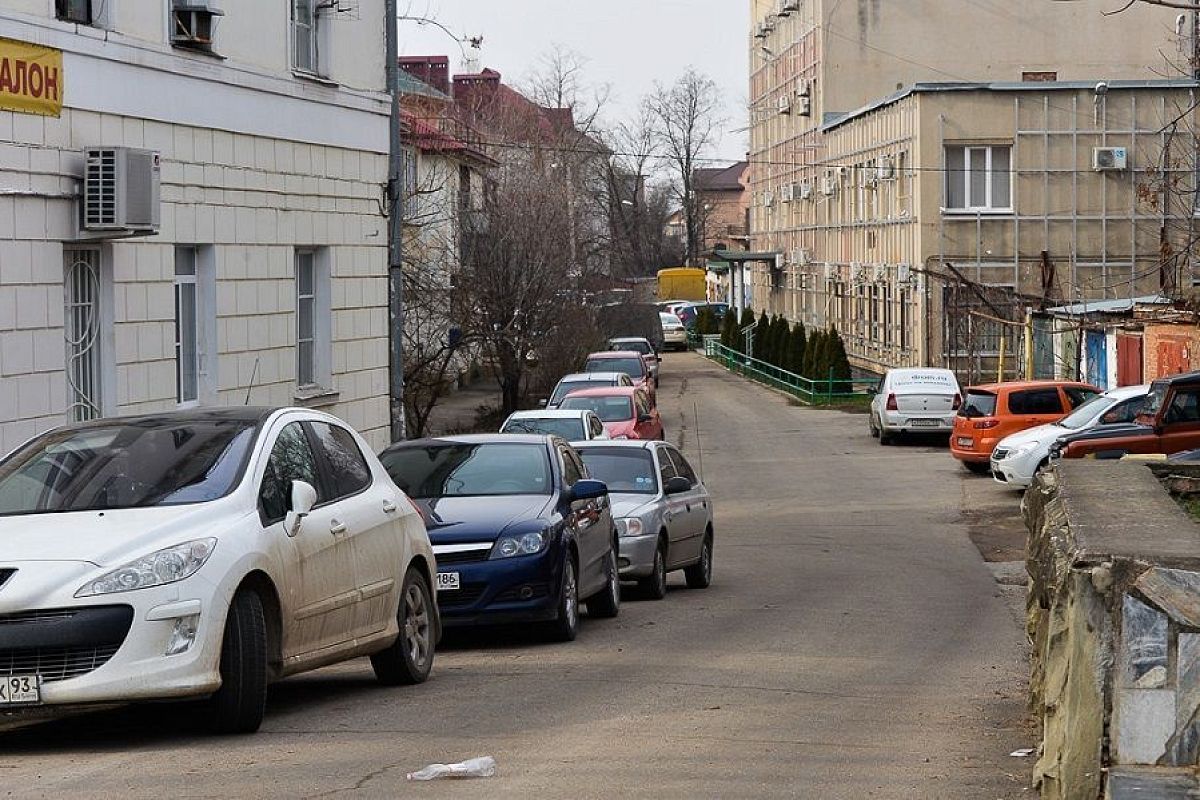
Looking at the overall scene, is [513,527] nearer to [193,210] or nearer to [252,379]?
[193,210]

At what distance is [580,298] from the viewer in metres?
46.9

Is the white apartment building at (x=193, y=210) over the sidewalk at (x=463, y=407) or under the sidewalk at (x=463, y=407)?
over

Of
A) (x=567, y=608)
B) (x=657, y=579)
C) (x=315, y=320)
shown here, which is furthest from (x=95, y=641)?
(x=315, y=320)

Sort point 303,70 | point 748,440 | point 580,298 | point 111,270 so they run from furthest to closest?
point 580,298
point 748,440
point 303,70
point 111,270

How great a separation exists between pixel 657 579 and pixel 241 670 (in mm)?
8984

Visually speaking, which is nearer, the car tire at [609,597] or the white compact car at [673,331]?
the car tire at [609,597]

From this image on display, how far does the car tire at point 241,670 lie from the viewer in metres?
8.20

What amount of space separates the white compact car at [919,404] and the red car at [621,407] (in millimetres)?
8403

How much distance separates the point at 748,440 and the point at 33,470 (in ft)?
109

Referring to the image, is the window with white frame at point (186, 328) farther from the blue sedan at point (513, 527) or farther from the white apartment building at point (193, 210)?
the blue sedan at point (513, 527)

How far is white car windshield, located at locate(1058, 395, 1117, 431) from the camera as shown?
93.9ft

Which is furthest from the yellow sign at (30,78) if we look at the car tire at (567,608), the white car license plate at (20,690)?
the white car license plate at (20,690)

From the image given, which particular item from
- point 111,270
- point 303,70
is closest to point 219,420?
point 111,270

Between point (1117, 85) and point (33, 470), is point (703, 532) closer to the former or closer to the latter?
point (33, 470)
